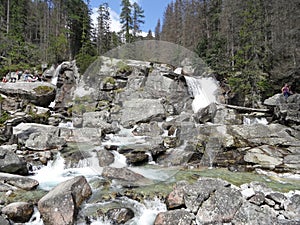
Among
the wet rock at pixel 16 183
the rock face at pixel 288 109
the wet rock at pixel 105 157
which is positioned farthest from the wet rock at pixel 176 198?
the rock face at pixel 288 109

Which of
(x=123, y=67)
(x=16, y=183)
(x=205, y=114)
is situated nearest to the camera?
(x=16, y=183)

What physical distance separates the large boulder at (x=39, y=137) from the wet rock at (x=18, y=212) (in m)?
5.92

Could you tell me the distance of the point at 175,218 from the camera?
5309 mm

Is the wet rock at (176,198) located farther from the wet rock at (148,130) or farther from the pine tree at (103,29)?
the pine tree at (103,29)

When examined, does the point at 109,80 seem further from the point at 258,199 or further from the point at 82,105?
the point at 258,199

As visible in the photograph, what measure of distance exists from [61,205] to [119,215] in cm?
144

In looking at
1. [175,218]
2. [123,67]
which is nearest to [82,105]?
[123,67]

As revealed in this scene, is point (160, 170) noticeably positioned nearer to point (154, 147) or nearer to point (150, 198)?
point (154, 147)

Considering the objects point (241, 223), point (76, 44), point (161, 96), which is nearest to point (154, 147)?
point (241, 223)

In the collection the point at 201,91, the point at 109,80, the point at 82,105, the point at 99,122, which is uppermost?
the point at 109,80

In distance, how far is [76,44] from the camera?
3164cm

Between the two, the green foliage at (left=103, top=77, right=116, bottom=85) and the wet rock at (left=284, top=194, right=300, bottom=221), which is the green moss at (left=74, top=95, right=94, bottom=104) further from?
the wet rock at (left=284, top=194, right=300, bottom=221)

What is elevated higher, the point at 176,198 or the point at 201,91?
the point at 201,91

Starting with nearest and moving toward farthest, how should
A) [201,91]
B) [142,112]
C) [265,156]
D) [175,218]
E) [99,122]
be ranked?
[175,218] → [265,156] → [99,122] → [142,112] → [201,91]
